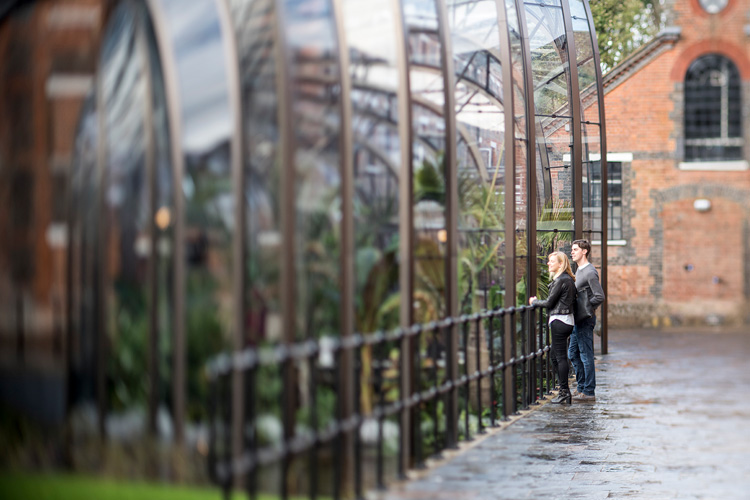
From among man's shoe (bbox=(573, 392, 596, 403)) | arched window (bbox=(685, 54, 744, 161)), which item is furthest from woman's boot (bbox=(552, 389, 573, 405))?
arched window (bbox=(685, 54, 744, 161))

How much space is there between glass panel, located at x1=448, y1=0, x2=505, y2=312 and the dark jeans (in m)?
1.00

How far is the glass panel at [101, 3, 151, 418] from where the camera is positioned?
471cm

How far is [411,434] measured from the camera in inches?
285

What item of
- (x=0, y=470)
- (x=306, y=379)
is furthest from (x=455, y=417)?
(x=0, y=470)

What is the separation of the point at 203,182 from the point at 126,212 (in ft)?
1.16

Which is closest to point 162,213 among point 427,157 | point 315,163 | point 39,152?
point 39,152

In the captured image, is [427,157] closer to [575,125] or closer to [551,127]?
[551,127]

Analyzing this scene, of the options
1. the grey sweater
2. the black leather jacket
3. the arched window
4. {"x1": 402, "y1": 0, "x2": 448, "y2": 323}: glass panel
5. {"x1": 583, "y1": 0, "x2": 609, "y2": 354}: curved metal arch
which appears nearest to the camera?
{"x1": 402, "y1": 0, "x2": 448, "y2": 323}: glass panel

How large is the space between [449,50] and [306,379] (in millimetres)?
3129

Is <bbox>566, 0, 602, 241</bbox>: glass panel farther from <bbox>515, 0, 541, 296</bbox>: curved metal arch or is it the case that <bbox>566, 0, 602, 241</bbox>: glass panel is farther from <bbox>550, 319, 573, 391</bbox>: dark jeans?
<bbox>550, 319, 573, 391</bbox>: dark jeans

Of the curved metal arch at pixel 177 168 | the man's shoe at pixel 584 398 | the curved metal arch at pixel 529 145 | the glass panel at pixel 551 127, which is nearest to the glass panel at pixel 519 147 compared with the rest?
the curved metal arch at pixel 529 145

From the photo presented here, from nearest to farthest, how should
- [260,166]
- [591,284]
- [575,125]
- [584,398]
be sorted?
[260,166]
[591,284]
[584,398]
[575,125]

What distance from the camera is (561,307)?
10641mm

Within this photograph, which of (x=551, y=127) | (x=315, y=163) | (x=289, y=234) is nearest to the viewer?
(x=289, y=234)
